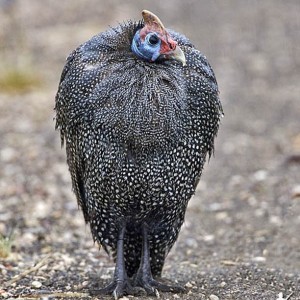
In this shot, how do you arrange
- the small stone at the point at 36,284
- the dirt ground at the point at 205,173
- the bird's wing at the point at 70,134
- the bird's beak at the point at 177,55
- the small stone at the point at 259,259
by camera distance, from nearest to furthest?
the bird's beak at the point at 177,55 < the bird's wing at the point at 70,134 < the small stone at the point at 36,284 < the dirt ground at the point at 205,173 < the small stone at the point at 259,259

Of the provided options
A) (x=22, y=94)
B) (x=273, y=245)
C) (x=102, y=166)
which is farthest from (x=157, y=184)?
(x=22, y=94)

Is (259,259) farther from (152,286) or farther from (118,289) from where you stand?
(118,289)

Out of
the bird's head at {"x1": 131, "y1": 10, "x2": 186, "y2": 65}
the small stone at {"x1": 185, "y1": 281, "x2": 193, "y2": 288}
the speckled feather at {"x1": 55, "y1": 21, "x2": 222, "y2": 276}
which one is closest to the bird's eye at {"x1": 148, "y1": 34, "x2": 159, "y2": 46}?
the bird's head at {"x1": 131, "y1": 10, "x2": 186, "y2": 65}

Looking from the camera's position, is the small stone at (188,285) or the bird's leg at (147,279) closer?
the bird's leg at (147,279)

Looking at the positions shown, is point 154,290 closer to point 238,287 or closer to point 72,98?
point 238,287

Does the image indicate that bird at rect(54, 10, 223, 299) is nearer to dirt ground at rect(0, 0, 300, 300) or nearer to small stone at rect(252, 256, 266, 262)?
dirt ground at rect(0, 0, 300, 300)

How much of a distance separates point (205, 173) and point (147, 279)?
318 cm

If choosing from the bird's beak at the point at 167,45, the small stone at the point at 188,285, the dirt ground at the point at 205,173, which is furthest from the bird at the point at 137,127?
the dirt ground at the point at 205,173

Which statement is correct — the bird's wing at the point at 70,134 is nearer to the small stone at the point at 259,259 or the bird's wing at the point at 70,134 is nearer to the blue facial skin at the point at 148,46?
the blue facial skin at the point at 148,46

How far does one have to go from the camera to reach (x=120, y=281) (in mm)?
4844

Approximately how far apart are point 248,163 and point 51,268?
304 centimetres

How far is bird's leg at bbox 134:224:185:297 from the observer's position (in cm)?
489

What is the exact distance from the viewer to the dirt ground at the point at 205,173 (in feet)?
18.0

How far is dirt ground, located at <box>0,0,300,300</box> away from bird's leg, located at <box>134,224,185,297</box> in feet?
0.28
